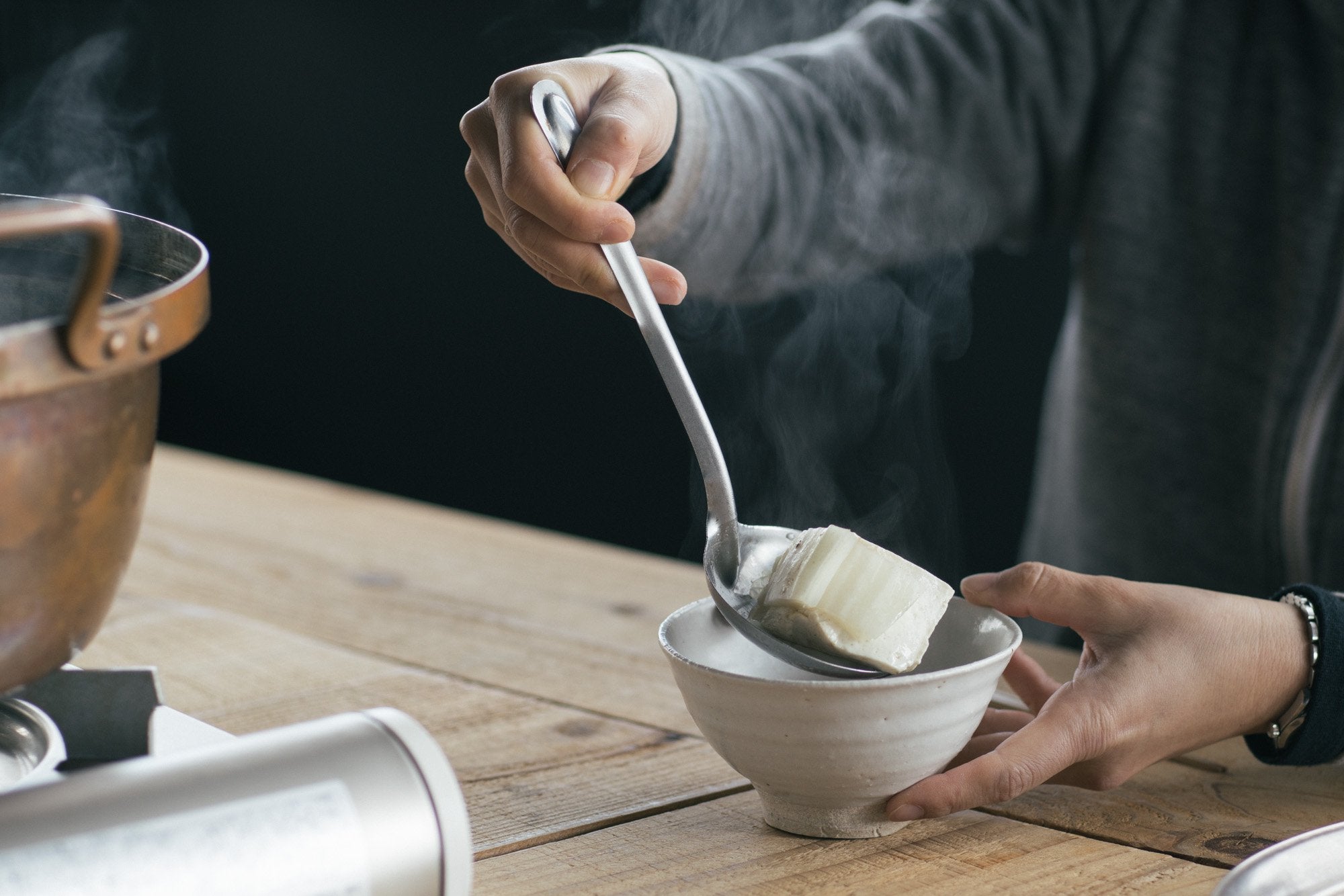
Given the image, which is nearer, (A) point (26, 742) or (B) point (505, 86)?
(A) point (26, 742)

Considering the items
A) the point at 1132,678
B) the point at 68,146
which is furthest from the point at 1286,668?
the point at 68,146

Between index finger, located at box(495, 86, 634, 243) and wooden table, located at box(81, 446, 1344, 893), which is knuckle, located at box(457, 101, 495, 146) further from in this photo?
wooden table, located at box(81, 446, 1344, 893)

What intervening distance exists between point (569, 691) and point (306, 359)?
2842 millimetres

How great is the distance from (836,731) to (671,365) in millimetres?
254

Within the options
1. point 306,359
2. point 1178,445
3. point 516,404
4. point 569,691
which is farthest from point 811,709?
point 306,359

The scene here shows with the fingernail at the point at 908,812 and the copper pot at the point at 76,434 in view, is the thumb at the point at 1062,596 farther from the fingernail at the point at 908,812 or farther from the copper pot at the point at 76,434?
the copper pot at the point at 76,434

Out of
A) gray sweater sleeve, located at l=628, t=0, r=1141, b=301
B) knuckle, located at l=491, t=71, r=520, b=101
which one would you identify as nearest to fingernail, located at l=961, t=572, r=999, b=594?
knuckle, located at l=491, t=71, r=520, b=101

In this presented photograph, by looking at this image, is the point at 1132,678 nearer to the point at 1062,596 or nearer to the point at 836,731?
the point at 1062,596

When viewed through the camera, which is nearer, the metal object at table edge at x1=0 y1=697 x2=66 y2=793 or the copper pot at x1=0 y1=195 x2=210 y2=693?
the copper pot at x1=0 y1=195 x2=210 y2=693

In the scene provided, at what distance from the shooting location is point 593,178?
0.81m

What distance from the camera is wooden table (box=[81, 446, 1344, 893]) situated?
69cm

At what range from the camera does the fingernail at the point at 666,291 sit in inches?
34.8

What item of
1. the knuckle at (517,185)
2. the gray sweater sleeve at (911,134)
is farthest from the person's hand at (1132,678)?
the gray sweater sleeve at (911,134)


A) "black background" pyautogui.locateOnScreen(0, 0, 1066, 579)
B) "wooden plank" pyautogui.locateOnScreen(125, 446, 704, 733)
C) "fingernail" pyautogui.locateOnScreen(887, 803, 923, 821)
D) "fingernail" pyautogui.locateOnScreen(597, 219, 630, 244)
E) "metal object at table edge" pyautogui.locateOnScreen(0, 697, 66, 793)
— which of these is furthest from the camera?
"black background" pyautogui.locateOnScreen(0, 0, 1066, 579)
